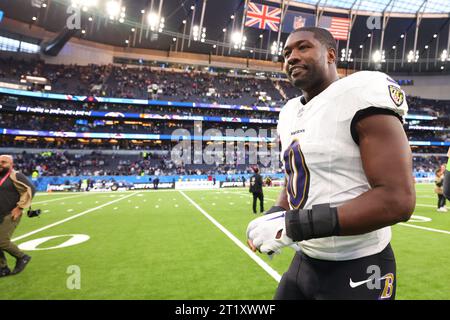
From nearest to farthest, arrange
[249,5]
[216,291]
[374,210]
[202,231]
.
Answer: [374,210]
[216,291]
[202,231]
[249,5]

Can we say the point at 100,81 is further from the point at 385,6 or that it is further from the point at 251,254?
the point at 251,254

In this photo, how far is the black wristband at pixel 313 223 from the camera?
1157 millimetres

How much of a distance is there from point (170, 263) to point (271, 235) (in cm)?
446

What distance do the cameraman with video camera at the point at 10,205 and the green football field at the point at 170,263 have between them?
1.04 ft

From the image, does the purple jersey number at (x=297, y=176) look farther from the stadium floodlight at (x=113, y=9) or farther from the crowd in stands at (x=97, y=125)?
the crowd in stands at (x=97, y=125)

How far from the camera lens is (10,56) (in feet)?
139

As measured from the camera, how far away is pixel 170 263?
17.3ft

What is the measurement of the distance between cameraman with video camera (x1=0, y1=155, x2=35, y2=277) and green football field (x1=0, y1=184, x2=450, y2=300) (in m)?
0.32

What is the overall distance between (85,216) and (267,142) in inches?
1568

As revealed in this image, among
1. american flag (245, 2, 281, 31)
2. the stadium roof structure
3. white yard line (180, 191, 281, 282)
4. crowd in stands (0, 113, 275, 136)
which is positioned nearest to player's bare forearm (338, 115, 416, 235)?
white yard line (180, 191, 281, 282)

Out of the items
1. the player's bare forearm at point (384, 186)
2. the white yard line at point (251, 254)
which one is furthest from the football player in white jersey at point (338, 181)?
the white yard line at point (251, 254)

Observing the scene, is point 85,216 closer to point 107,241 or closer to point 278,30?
point 107,241

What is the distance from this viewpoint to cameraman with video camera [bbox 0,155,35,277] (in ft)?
16.2

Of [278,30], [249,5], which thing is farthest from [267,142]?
[249,5]
